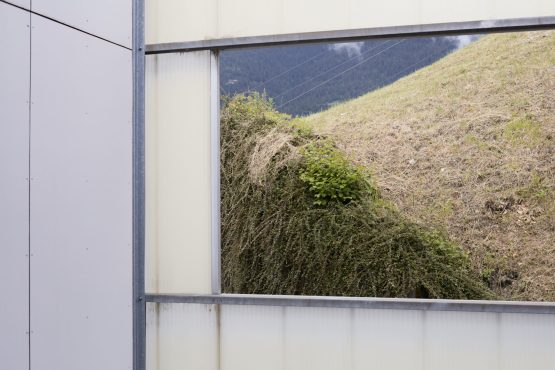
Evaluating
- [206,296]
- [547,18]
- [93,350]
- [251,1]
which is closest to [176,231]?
[206,296]

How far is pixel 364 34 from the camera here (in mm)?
2121

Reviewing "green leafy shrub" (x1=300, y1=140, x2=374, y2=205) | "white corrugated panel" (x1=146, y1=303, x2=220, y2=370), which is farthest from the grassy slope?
"white corrugated panel" (x1=146, y1=303, x2=220, y2=370)

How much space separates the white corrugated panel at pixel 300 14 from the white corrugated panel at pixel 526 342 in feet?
4.86

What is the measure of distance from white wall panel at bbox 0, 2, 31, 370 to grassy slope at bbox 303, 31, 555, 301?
366 centimetres

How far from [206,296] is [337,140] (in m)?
3.43

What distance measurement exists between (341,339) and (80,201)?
4.87 ft

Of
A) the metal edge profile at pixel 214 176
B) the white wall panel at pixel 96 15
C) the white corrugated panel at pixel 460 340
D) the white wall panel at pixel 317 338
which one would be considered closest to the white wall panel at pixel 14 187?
the white wall panel at pixel 96 15

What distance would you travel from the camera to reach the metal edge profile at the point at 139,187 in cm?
226

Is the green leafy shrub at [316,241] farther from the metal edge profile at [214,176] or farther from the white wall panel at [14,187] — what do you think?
the white wall panel at [14,187]

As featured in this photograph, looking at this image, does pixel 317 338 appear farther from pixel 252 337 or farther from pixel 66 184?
pixel 66 184

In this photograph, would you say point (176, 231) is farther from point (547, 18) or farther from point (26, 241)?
point (547, 18)

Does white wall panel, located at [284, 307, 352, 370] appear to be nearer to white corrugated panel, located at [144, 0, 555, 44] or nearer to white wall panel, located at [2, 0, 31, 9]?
white corrugated panel, located at [144, 0, 555, 44]

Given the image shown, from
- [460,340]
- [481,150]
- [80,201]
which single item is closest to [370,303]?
[460,340]

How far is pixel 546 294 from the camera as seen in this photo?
4.29 meters
